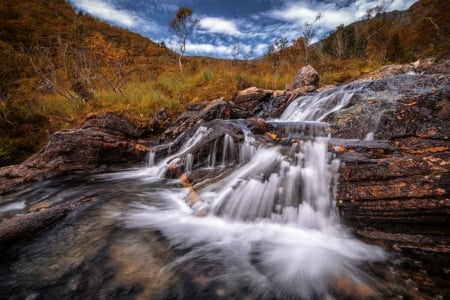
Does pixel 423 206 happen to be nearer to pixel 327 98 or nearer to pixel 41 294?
pixel 41 294

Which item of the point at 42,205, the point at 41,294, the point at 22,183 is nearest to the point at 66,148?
the point at 22,183

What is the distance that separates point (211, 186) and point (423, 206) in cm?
302

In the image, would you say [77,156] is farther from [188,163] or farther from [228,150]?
[228,150]

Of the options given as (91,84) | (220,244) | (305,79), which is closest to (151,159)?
(220,244)

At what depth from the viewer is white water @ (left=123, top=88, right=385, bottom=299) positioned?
2396 millimetres

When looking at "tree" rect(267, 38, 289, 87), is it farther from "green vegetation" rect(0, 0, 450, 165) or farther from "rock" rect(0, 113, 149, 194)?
"rock" rect(0, 113, 149, 194)

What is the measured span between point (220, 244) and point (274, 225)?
0.84m

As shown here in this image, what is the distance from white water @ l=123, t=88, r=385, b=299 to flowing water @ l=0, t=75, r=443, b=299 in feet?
0.05

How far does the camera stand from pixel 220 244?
3.02 m

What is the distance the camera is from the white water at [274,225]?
7.86 ft

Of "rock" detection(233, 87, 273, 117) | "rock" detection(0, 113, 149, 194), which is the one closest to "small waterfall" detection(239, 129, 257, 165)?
"rock" detection(0, 113, 149, 194)

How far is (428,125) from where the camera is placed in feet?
14.0

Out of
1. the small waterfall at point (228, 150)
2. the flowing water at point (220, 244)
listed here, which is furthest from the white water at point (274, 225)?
the small waterfall at point (228, 150)

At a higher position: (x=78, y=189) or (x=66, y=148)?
(x=66, y=148)
